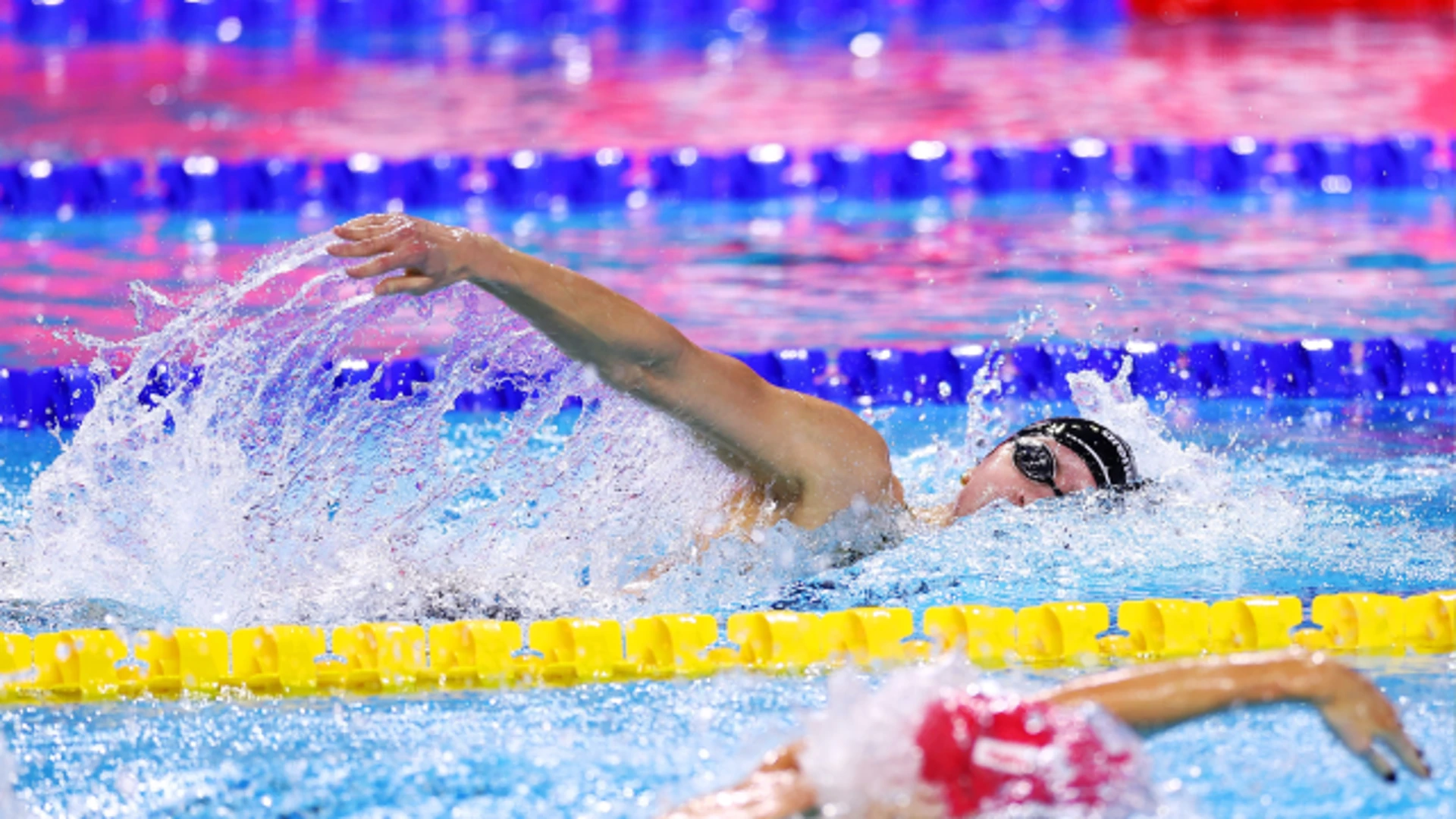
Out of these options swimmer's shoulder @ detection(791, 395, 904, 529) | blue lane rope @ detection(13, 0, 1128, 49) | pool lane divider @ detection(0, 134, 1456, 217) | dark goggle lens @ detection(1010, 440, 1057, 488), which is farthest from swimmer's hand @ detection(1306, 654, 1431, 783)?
blue lane rope @ detection(13, 0, 1128, 49)

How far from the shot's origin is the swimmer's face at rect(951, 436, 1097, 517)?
2855 mm

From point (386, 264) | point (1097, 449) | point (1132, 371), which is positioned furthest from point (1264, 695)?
point (1132, 371)

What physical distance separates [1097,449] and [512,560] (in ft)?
3.31

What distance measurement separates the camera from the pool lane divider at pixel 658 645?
2.51m

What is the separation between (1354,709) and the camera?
1.64m

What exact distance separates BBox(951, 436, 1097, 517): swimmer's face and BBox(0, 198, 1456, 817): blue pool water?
0.13ft

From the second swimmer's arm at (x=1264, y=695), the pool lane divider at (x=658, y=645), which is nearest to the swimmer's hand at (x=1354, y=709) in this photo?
the second swimmer's arm at (x=1264, y=695)

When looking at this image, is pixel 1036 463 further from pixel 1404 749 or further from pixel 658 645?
pixel 1404 749

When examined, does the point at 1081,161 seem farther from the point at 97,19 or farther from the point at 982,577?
the point at 97,19

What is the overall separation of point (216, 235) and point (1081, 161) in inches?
126

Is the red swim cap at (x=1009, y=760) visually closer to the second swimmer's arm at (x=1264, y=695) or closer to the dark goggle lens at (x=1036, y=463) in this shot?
the second swimmer's arm at (x=1264, y=695)

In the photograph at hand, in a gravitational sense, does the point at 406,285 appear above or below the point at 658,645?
above

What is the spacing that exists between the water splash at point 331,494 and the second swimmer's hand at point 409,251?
1.51ft

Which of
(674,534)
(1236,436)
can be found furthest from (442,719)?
(1236,436)
